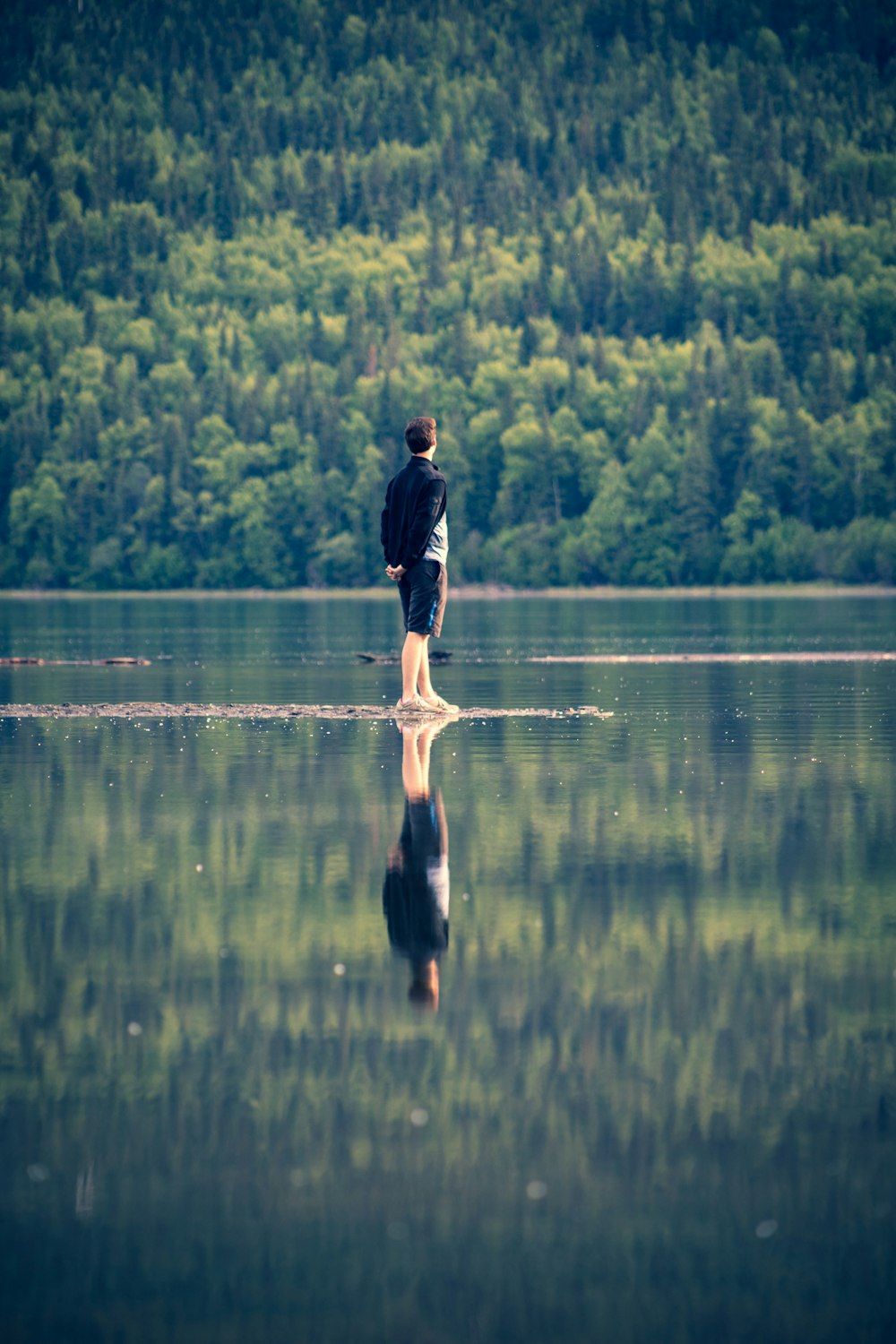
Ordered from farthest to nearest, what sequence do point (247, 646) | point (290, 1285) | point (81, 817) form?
point (247, 646) → point (81, 817) → point (290, 1285)

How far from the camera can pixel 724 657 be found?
98.6ft

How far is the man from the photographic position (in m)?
17.9

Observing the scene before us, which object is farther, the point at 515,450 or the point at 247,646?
the point at 515,450

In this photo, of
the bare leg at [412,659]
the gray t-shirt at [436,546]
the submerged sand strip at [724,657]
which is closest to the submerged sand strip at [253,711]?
the bare leg at [412,659]

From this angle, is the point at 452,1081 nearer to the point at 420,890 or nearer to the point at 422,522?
the point at 420,890

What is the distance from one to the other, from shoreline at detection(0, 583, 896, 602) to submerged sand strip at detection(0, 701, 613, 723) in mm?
86173

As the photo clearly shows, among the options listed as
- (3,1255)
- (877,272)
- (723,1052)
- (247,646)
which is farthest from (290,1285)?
(877,272)

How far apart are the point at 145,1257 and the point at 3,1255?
27 centimetres

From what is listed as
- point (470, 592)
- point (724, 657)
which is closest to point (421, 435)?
point (724, 657)

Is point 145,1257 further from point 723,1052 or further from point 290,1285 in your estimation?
point 723,1052

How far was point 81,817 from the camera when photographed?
1060 centimetres

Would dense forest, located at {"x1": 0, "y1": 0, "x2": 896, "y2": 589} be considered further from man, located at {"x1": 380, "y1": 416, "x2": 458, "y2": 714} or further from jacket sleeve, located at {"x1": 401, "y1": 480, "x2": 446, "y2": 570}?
jacket sleeve, located at {"x1": 401, "y1": 480, "x2": 446, "y2": 570}

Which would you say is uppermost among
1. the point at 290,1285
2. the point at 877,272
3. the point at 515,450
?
the point at 877,272

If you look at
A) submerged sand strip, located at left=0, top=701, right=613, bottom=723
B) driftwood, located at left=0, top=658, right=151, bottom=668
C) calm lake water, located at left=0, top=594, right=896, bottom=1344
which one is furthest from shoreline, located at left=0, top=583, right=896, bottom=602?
calm lake water, located at left=0, top=594, right=896, bottom=1344
